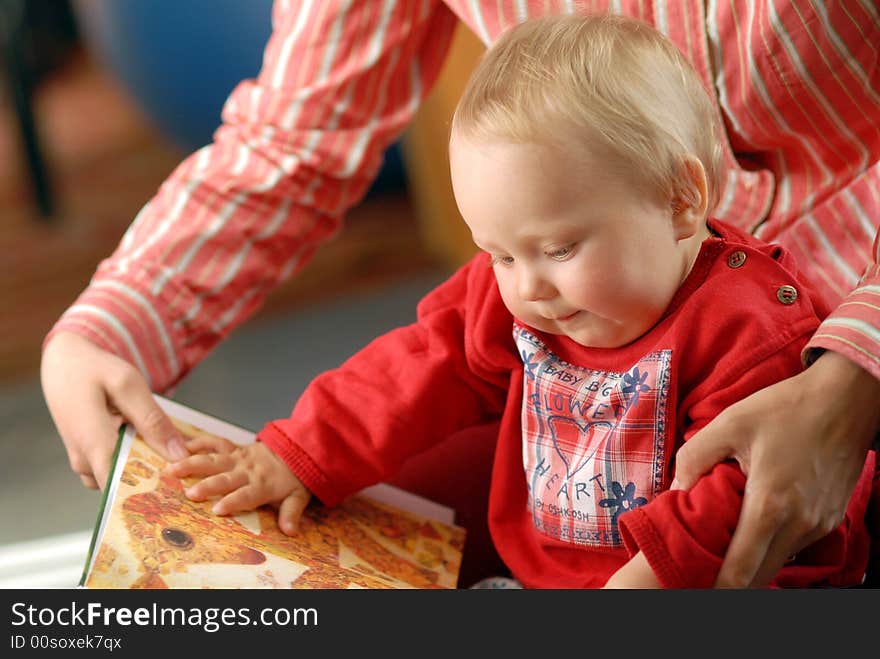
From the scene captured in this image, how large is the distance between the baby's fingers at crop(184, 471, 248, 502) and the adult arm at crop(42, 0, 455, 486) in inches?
7.2

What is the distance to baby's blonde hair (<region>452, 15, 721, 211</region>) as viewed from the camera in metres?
0.66

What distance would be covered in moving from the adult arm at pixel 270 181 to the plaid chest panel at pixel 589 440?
33 centimetres

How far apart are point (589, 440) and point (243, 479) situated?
0.83ft

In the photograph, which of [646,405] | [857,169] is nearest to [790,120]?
[857,169]

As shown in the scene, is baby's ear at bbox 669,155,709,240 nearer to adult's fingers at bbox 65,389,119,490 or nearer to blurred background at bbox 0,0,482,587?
adult's fingers at bbox 65,389,119,490

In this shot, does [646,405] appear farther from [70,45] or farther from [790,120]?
[70,45]

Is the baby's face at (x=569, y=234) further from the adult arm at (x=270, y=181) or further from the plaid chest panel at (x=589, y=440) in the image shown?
the adult arm at (x=270, y=181)

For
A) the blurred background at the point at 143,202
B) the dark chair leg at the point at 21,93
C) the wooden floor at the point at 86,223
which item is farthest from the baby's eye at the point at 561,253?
the dark chair leg at the point at 21,93

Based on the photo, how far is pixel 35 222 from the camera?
8.99 ft

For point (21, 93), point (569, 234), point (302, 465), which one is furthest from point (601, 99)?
point (21, 93)

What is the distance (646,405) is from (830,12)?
0.99ft

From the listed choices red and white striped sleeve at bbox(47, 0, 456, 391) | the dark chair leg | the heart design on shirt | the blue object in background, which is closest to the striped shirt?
red and white striped sleeve at bbox(47, 0, 456, 391)

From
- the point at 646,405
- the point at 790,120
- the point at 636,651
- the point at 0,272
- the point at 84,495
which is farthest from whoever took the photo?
the point at 0,272

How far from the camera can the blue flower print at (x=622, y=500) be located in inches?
29.3
